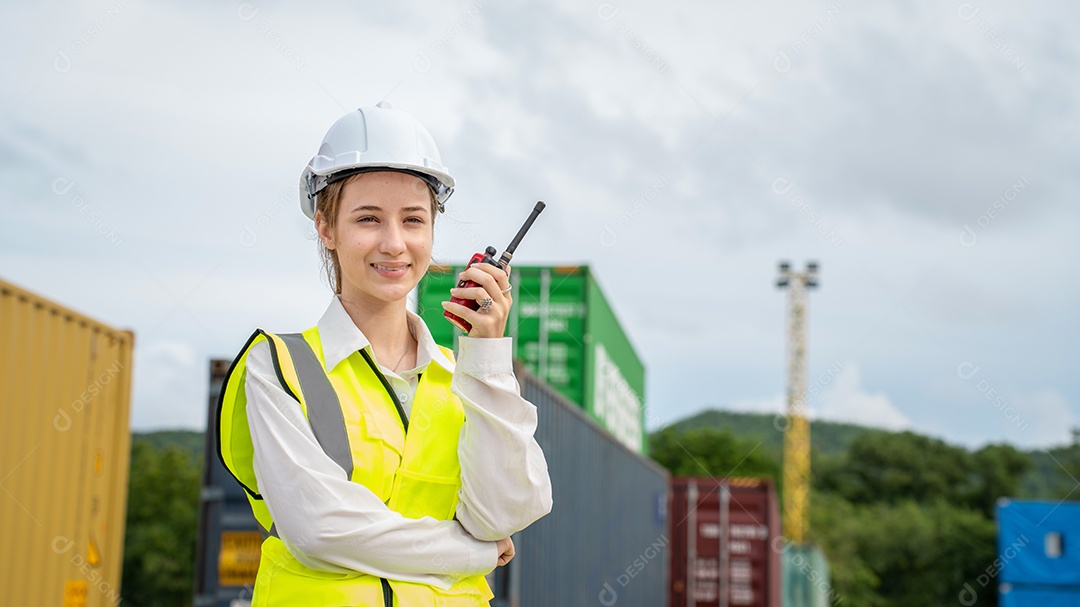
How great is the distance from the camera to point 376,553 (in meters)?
1.79

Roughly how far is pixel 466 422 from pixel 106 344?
6.55m

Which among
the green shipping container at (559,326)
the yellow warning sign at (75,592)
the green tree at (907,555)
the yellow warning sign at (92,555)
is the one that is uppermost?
the green shipping container at (559,326)

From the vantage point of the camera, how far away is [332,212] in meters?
2.03

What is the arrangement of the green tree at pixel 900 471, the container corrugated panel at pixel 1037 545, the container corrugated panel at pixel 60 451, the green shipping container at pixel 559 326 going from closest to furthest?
the container corrugated panel at pixel 60 451
the container corrugated panel at pixel 1037 545
the green shipping container at pixel 559 326
the green tree at pixel 900 471

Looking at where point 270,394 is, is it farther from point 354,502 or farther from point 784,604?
point 784,604

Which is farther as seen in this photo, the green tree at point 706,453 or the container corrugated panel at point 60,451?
the green tree at point 706,453

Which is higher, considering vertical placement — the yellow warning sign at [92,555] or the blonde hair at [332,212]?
the blonde hair at [332,212]

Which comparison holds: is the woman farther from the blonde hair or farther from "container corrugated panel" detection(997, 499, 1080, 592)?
"container corrugated panel" detection(997, 499, 1080, 592)

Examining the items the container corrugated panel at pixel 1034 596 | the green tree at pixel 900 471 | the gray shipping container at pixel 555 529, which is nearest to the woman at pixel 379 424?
the gray shipping container at pixel 555 529

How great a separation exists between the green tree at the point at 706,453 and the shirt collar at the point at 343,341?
5486 centimetres

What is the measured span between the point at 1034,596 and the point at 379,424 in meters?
13.0

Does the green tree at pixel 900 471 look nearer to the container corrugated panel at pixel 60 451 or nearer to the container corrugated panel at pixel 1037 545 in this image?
the container corrugated panel at pixel 1037 545

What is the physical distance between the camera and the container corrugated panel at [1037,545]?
12.6 metres

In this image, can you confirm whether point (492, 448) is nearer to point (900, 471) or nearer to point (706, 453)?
point (706, 453)
